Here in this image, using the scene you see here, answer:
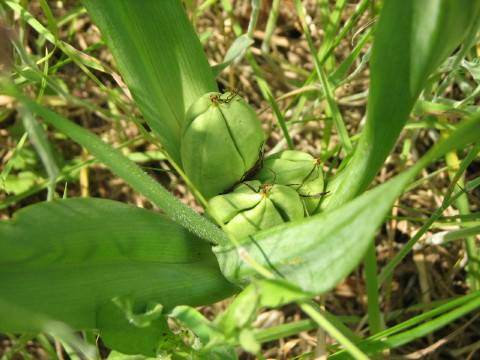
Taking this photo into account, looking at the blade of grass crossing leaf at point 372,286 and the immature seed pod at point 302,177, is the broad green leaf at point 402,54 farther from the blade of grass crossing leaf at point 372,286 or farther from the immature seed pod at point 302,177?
the blade of grass crossing leaf at point 372,286

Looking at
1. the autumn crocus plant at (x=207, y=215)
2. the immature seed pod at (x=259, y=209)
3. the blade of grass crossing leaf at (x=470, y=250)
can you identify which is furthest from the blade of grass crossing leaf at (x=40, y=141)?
the blade of grass crossing leaf at (x=470, y=250)

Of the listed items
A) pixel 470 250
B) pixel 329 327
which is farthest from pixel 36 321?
pixel 470 250

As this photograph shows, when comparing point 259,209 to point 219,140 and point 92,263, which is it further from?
point 92,263

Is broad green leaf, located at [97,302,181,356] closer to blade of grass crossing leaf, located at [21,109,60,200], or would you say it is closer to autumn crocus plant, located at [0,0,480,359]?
autumn crocus plant, located at [0,0,480,359]

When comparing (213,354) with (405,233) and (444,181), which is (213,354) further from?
(444,181)

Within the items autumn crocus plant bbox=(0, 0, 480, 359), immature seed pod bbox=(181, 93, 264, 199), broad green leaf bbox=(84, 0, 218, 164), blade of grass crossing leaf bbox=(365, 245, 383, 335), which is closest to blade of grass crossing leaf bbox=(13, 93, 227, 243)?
autumn crocus plant bbox=(0, 0, 480, 359)

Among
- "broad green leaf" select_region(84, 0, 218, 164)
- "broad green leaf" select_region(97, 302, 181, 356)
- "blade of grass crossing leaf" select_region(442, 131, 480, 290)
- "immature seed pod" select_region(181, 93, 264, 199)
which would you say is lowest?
"blade of grass crossing leaf" select_region(442, 131, 480, 290)
